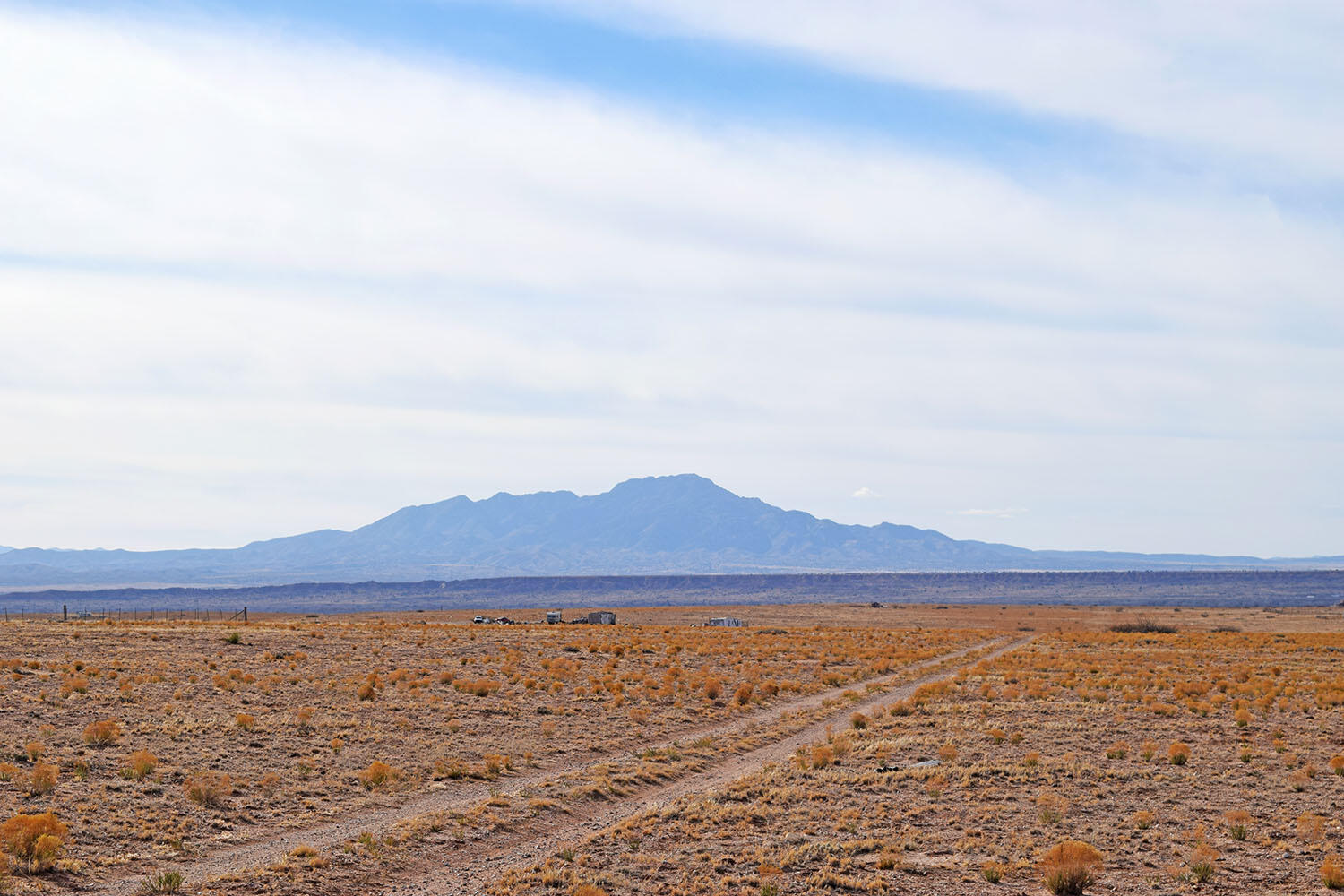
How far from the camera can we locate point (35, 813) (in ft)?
61.4

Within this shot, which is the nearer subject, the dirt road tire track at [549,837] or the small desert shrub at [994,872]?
the dirt road tire track at [549,837]

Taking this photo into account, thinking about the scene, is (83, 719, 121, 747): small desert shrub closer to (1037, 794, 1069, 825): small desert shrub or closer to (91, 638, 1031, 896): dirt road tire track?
(91, 638, 1031, 896): dirt road tire track

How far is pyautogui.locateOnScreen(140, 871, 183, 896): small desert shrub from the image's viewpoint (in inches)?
607

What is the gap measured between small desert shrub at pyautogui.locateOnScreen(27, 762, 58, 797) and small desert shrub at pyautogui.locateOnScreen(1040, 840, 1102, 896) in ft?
58.5

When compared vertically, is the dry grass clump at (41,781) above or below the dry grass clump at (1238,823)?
above

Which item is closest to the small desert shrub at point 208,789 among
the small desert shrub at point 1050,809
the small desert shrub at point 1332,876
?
the small desert shrub at point 1050,809

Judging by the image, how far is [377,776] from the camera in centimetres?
2316

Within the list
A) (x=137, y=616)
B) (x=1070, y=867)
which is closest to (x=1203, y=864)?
(x=1070, y=867)

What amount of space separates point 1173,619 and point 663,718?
109m

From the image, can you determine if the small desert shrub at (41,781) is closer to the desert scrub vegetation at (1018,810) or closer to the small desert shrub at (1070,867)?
the desert scrub vegetation at (1018,810)

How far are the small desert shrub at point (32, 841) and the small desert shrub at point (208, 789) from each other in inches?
132

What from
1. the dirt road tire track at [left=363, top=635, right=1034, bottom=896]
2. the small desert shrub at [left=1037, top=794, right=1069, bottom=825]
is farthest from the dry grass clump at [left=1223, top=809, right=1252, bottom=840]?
the dirt road tire track at [left=363, top=635, right=1034, bottom=896]

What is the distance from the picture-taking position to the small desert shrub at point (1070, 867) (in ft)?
52.5

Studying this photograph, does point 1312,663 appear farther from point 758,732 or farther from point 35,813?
point 35,813
